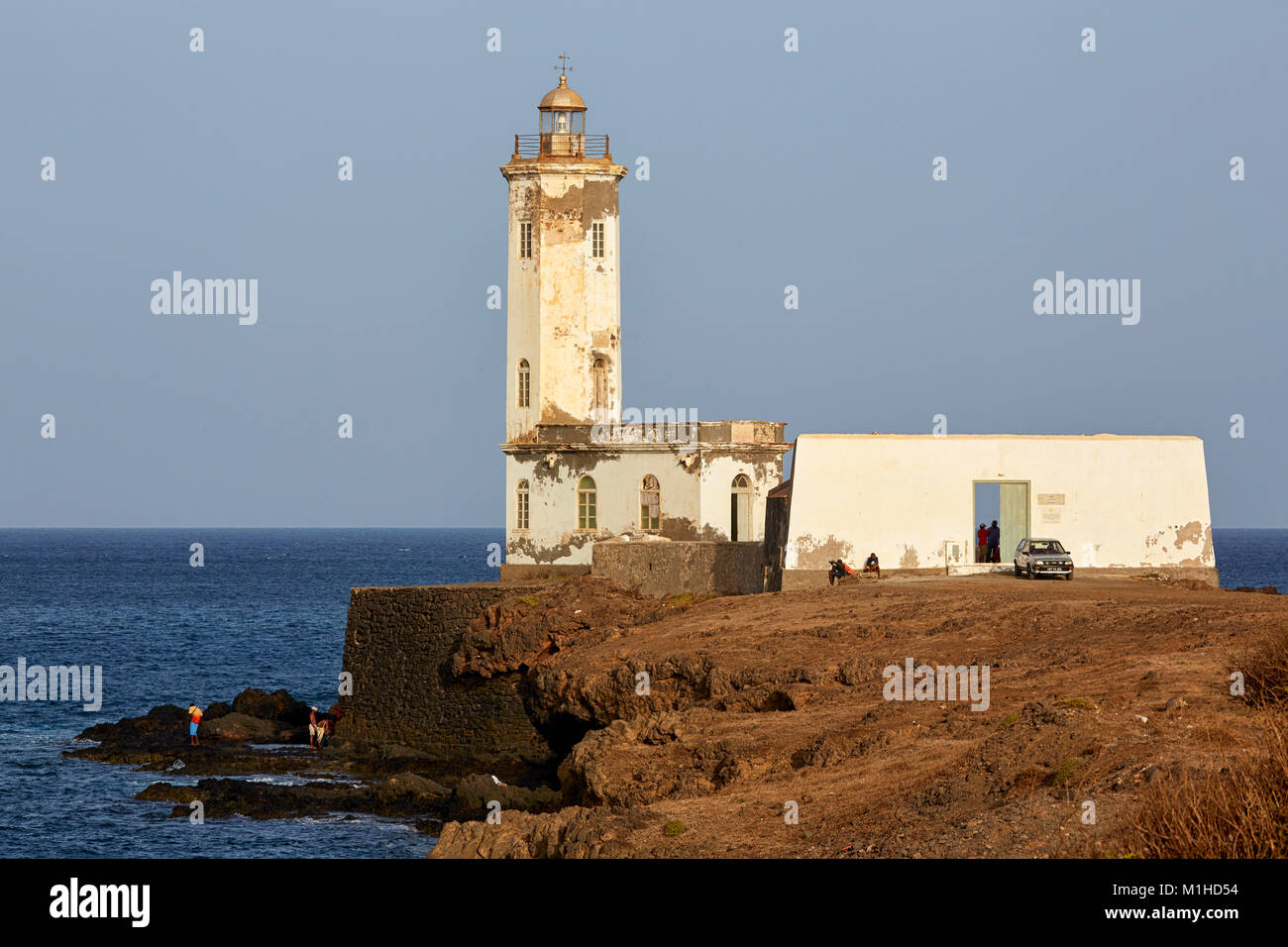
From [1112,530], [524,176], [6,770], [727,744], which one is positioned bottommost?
[6,770]

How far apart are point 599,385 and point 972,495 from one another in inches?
588

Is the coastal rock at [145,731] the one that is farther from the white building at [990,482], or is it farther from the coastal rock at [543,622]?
the white building at [990,482]

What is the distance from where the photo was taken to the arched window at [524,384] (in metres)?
45.6

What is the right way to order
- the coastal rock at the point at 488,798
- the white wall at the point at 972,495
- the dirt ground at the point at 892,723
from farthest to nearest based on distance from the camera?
the white wall at the point at 972,495 → the coastal rock at the point at 488,798 → the dirt ground at the point at 892,723

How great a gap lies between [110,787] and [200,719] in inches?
292

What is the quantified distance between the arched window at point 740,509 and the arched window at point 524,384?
647 cm

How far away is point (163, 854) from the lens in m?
26.8

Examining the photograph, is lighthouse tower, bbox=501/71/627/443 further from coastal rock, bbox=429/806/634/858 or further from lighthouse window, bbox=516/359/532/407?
coastal rock, bbox=429/806/634/858

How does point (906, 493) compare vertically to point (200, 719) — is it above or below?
above

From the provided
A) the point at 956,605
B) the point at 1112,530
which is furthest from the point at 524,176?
the point at 956,605

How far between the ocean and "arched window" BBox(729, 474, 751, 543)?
1468 centimetres

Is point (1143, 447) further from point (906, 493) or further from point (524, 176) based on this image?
point (524, 176)

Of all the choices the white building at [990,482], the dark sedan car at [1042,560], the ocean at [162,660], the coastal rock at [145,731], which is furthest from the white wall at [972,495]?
the coastal rock at [145,731]

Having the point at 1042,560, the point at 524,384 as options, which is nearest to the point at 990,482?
the point at 1042,560
